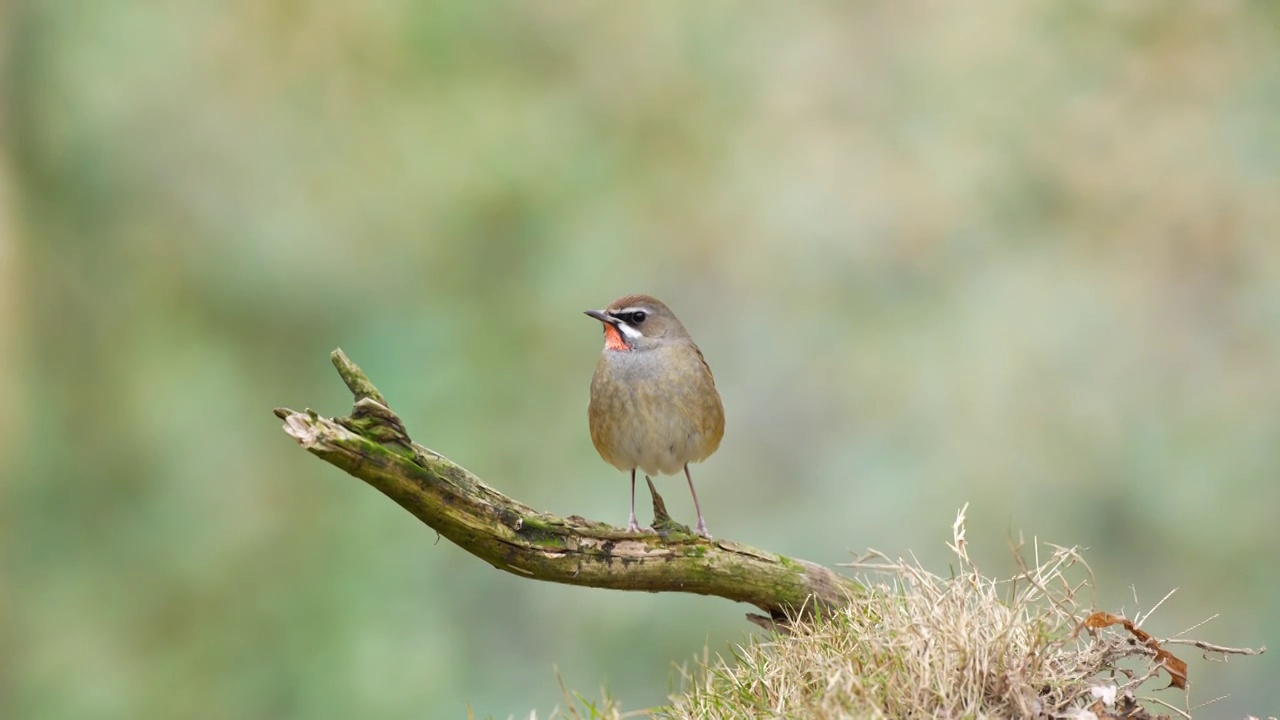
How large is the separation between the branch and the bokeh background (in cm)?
249

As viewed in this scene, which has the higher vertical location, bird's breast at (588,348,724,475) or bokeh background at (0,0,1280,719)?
bokeh background at (0,0,1280,719)

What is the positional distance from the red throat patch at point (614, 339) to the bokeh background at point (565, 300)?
1868 millimetres

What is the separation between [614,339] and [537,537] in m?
1.45

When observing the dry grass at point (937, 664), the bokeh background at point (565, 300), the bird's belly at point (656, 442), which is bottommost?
the dry grass at point (937, 664)

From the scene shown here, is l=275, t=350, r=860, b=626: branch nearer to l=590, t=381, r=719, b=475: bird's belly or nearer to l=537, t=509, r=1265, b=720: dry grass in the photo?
l=537, t=509, r=1265, b=720: dry grass

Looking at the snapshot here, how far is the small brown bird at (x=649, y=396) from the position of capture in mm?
4691

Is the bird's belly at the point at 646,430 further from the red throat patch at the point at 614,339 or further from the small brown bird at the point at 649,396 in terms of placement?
the red throat patch at the point at 614,339

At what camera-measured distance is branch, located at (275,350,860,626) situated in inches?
123

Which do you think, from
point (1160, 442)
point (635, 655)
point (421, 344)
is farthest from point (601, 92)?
point (1160, 442)

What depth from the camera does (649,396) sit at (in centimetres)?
468

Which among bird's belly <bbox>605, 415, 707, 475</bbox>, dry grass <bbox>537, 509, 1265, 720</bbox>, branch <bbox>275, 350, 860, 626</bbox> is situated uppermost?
bird's belly <bbox>605, 415, 707, 475</bbox>

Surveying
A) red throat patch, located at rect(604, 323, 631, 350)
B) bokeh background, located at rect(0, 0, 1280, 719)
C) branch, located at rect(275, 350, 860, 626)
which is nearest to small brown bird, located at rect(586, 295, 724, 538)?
red throat patch, located at rect(604, 323, 631, 350)

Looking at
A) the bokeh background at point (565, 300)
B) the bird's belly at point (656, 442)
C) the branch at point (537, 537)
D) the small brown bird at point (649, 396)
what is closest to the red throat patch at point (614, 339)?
the small brown bird at point (649, 396)

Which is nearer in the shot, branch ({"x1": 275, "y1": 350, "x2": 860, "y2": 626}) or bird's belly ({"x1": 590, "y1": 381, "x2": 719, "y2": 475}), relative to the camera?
branch ({"x1": 275, "y1": 350, "x2": 860, "y2": 626})
